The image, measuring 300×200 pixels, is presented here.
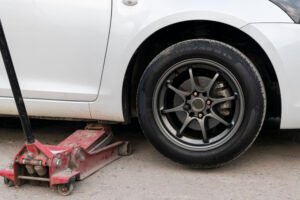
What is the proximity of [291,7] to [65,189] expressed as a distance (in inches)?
73.6

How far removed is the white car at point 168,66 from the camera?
132 inches

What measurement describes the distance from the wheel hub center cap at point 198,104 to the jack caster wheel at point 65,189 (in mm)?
979

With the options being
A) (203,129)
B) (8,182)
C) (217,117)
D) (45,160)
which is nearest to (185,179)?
(203,129)

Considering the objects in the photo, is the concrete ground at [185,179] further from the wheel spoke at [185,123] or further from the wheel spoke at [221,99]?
the wheel spoke at [221,99]

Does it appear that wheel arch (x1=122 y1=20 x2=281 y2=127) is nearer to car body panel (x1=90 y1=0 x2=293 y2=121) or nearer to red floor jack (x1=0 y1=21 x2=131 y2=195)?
car body panel (x1=90 y1=0 x2=293 y2=121)

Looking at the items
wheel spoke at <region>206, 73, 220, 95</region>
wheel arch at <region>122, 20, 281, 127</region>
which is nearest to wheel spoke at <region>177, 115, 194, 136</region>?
wheel spoke at <region>206, 73, 220, 95</region>

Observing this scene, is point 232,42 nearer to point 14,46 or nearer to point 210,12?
point 210,12

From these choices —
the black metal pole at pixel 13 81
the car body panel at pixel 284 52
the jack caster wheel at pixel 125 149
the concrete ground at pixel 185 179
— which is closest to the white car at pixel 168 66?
the car body panel at pixel 284 52

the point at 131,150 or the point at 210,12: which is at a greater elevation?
the point at 210,12

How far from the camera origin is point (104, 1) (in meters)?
3.55

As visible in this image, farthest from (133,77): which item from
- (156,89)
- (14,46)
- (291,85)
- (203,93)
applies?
(291,85)

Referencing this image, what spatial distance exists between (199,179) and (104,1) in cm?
139

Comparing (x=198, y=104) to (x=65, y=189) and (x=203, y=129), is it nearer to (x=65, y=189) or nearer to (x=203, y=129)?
(x=203, y=129)

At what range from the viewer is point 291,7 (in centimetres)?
333
